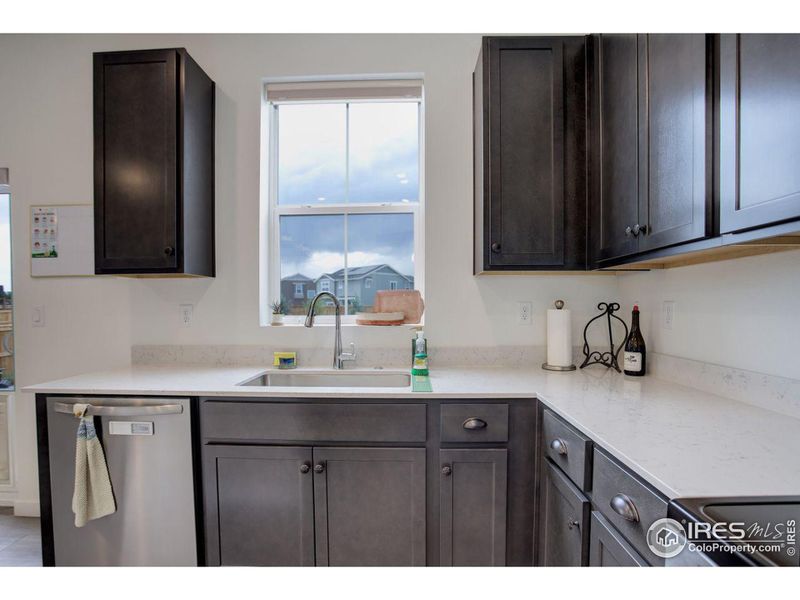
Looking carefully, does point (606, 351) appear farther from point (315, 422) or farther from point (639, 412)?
point (315, 422)

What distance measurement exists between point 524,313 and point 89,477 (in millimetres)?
2119

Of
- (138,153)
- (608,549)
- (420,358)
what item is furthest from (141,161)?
(608,549)

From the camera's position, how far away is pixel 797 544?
2.14 feet

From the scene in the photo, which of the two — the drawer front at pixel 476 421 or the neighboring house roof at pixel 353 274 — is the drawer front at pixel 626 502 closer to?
the drawer front at pixel 476 421

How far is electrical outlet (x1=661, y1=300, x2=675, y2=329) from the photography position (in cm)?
174

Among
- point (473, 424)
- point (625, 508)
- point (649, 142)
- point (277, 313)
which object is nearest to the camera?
point (625, 508)

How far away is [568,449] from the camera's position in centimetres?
124

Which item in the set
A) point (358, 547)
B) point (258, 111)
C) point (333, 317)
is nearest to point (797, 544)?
point (358, 547)

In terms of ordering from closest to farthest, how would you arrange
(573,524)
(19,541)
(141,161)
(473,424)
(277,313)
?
1. (573,524)
2. (473,424)
3. (141,161)
4. (19,541)
5. (277,313)

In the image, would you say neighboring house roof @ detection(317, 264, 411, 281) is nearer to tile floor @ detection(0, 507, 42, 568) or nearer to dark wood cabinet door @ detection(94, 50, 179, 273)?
dark wood cabinet door @ detection(94, 50, 179, 273)

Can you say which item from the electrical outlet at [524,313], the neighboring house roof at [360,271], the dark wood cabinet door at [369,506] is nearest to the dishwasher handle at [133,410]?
the dark wood cabinet door at [369,506]

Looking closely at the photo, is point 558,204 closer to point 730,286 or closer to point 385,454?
point 730,286

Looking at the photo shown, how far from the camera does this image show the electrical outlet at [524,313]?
2.15 meters

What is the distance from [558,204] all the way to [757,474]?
4.14 ft
